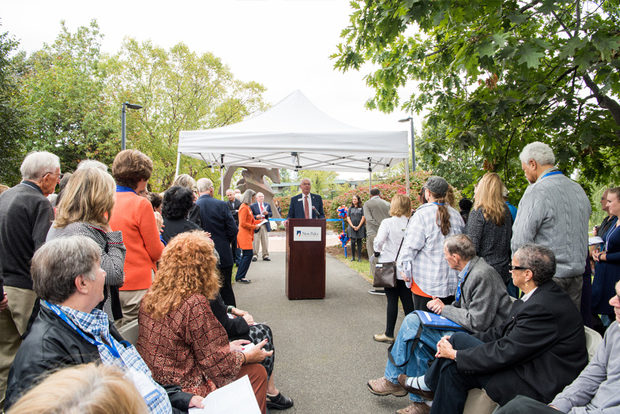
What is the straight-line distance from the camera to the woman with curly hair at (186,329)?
2025mm

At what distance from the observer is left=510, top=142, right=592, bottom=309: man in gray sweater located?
9.03 feet

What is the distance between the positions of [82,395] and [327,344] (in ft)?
12.3

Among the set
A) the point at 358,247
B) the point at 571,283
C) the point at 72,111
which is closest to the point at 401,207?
the point at 571,283

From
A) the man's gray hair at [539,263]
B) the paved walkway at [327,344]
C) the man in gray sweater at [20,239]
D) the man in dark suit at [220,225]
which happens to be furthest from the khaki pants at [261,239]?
the man's gray hair at [539,263]

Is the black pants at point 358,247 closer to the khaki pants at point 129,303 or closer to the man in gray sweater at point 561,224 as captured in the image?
the man in gray sweater at point 561,224

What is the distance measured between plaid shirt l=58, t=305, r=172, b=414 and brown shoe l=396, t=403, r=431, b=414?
74.7 inches

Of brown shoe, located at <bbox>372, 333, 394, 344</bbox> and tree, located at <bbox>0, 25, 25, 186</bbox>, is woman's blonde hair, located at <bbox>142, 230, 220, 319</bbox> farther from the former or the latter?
tree, located at <bbox>0, 25, 25, 186</bbox>

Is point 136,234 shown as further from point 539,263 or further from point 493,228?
point 493,228

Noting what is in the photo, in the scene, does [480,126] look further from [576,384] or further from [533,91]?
[576,384]

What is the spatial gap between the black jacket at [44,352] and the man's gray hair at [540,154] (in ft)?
10.9

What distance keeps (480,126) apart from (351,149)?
7.58 feet

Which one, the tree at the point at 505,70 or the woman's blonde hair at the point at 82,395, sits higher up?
the tree at the point at 505,70

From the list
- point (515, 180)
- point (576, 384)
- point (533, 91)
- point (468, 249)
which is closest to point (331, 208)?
point (515, 180)

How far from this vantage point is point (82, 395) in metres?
0.68
